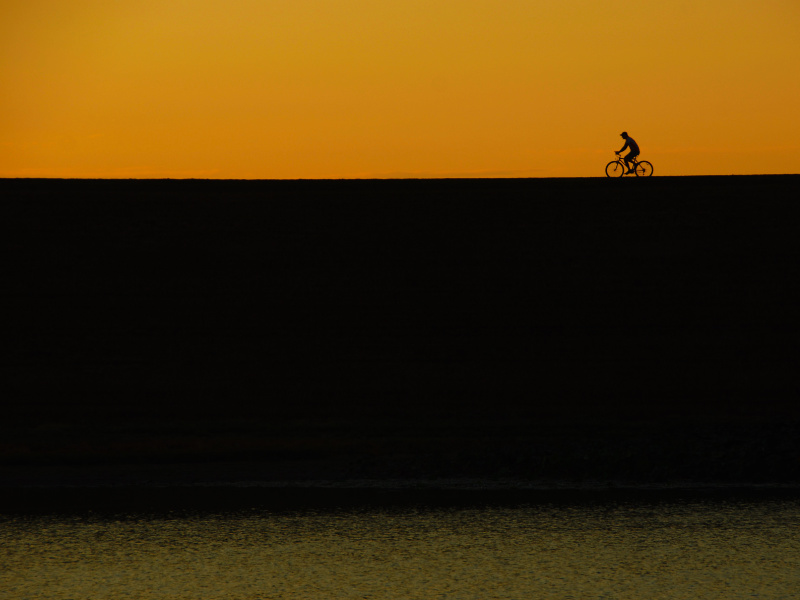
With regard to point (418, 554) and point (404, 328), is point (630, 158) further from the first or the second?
point (418, 554)

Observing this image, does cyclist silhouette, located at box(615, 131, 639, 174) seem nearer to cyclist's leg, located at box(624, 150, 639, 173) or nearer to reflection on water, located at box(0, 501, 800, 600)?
cyclist's leg, located at box(624, 150, 639, 173)

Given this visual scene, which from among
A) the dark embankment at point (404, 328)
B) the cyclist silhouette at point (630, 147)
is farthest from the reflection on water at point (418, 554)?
the cyclist silhouette at point (630, 147)

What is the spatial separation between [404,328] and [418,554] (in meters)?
12.3

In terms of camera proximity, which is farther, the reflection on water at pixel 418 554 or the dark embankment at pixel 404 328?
the dark embankment at pixel 404 328

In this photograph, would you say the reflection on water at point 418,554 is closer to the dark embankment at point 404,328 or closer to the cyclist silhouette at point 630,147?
the dark embankment at point 404,328

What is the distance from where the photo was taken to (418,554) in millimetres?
6773

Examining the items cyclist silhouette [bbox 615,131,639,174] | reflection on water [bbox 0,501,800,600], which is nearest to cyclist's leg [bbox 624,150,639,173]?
cyclist silhouette [bbox 615,131,639,174]

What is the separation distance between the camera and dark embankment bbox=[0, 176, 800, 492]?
37.7ft

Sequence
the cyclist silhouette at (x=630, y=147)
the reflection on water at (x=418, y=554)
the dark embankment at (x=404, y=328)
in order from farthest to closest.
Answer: the cyclist silhouette at (x=630, y=147)
the dark embankment at (x=404, y=328)
the reflection on water at (x=418, y=554)

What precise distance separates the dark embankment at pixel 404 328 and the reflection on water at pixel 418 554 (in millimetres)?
2159

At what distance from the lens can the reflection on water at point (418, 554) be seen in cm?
600

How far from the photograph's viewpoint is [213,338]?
18.5m

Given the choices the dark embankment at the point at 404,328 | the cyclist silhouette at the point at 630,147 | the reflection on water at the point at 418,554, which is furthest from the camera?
the cyclist silhouette at the point at 630,147

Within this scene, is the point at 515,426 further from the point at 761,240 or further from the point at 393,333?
the point at 761,240
